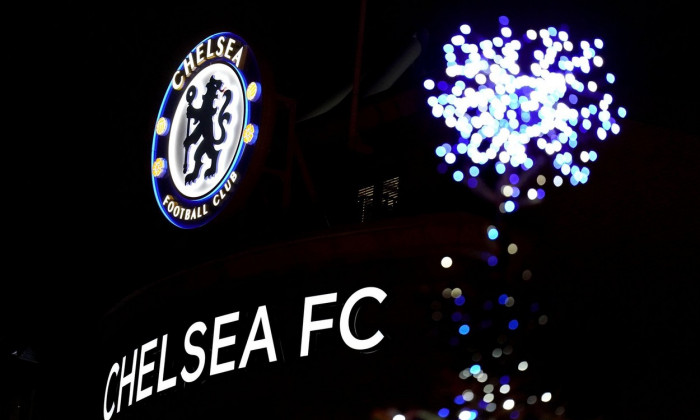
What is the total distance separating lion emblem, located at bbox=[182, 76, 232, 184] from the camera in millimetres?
15195

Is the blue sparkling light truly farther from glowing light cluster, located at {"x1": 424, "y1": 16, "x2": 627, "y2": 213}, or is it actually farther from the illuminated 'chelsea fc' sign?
the illuminated 'chelsea fc' sign

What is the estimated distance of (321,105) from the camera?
16891 millimetres

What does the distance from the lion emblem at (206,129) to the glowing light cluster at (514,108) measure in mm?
3371

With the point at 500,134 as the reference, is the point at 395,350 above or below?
below

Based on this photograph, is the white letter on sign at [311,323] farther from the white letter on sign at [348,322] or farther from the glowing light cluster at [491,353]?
the glowing light cluster at [491,353]

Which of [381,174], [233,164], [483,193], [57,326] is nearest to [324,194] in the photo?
[381,174]

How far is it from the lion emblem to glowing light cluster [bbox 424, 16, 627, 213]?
337 centimetres

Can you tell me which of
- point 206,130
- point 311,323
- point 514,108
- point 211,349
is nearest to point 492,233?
point 514,108

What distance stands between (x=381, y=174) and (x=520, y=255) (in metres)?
3.48

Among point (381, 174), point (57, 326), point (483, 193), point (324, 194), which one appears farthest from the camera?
point (57, 326)

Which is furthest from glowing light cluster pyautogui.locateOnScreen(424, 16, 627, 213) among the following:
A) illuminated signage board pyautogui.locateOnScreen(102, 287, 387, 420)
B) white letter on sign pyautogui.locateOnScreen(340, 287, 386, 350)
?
illuminated signage board pyautogui.locateOnScreen(102, 287, 387, 420)

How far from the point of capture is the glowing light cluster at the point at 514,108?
12797mm

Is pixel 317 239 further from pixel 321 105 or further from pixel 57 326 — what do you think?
pixel 57 326

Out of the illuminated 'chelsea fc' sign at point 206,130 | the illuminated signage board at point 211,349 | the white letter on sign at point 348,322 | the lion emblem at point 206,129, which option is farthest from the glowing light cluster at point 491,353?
the lion emblem at point 206,129
